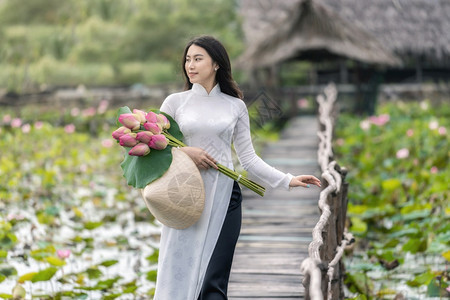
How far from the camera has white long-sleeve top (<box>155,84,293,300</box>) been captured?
305 centimetres

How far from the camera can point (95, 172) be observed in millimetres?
10250

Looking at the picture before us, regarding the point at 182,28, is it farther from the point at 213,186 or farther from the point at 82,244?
the point at 213,186

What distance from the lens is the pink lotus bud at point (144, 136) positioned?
2.88 meters

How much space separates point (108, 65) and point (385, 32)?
35.2 feet

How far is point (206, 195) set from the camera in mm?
3061

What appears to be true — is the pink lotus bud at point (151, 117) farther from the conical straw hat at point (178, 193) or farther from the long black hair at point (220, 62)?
the long black hair at point (220, 62)

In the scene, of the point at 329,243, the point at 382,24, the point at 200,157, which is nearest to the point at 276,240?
the point at 329,243

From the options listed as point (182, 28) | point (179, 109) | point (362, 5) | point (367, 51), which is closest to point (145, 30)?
point (182, 28)

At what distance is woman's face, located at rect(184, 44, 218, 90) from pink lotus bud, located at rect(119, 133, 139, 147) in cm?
35

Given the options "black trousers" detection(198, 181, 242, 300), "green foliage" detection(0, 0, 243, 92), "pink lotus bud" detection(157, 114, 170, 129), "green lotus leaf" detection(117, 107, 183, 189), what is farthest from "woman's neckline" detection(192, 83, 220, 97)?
"green foliage" detection(0, 0, 243, 92)

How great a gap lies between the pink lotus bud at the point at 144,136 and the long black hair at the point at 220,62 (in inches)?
14.9

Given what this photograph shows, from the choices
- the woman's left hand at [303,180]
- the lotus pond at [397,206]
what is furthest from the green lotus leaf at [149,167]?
the lotus pond at [397,206]

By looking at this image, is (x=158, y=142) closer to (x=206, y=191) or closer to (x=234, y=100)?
(x=206, y=191)

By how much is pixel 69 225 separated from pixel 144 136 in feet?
12.3
